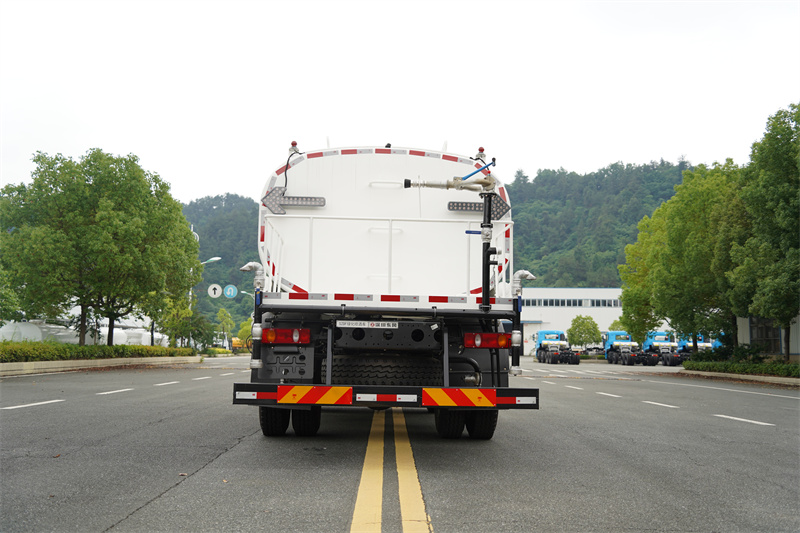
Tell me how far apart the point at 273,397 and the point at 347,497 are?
1.79 metres

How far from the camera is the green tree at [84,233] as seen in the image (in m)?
28.1

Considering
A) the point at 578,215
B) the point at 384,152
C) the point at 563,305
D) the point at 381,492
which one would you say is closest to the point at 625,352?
the point at 563,305

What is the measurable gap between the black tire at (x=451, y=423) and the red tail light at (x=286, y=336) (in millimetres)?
2030

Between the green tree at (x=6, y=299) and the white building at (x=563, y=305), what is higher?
the white building at (x=563, y=305)

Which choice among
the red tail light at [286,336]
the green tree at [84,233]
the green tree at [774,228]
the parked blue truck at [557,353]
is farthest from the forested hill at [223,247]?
the red tail light at [286,336]

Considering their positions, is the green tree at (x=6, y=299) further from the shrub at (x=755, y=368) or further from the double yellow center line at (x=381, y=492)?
the shrub at (x=755, y=368)

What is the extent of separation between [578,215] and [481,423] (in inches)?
5386

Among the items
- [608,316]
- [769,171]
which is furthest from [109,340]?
[608,316]

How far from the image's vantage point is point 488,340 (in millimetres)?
7215

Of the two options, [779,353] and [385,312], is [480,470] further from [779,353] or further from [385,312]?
[779,353]

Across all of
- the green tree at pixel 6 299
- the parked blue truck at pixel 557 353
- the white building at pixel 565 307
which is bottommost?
the parked blue truck at pixel 557 353

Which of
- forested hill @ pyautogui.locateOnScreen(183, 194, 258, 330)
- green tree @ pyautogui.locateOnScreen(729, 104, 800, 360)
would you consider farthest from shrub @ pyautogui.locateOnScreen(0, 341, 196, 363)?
green tree @ pyautogui.locateOnScreen(729, 104, 800, 360)

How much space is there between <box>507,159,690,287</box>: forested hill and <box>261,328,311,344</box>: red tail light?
11368 cm

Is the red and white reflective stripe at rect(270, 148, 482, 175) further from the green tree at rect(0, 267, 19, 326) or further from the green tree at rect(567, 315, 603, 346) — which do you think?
the green tree at rect(567, 315, 603, 346)
